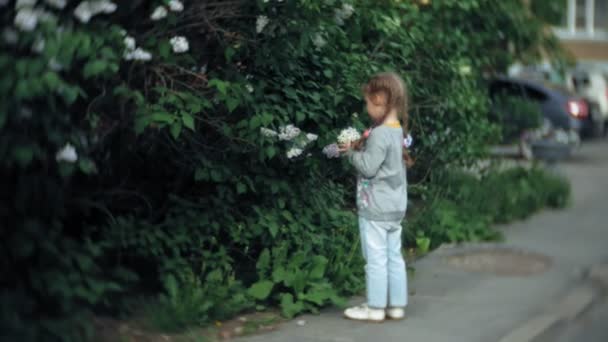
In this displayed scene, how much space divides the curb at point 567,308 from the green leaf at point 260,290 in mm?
1521

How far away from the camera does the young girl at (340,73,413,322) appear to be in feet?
20.9

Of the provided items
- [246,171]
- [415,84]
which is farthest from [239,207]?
[415,84]

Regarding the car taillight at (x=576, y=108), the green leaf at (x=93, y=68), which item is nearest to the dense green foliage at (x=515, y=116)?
the car taillight at (x=576, y=108)

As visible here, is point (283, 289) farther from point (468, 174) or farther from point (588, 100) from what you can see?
point (588, 100)

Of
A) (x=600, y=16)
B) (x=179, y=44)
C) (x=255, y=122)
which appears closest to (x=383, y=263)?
(x=255, y=122)

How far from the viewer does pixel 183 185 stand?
22.5 ft

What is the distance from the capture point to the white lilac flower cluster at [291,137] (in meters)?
6.34

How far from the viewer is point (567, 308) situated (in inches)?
297

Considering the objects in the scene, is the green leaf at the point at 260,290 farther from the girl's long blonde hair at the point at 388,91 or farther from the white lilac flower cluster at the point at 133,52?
the white lilac flower cluster at the point at 133,52

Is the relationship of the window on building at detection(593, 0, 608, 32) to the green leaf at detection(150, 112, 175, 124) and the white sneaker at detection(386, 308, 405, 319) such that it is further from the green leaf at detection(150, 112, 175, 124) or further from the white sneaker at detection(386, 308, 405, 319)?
the green leaf at detection(150, 112, 175, 124)

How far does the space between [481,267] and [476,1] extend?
269 centimetres

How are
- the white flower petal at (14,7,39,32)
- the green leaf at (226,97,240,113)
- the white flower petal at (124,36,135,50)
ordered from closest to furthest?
the white flower petal at (14,7,39,32), the white flower petal at (124,36,135,50), the green leaf at (226,97,240,113)

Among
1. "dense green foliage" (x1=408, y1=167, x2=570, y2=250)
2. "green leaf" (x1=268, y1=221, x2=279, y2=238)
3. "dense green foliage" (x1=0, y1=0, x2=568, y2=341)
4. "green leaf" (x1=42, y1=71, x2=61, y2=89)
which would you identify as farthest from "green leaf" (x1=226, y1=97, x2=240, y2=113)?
"dense green foliage" (x1=408, y1=167, x2=570, y2=250)

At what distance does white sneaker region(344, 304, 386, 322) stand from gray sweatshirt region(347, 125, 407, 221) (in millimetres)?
632
